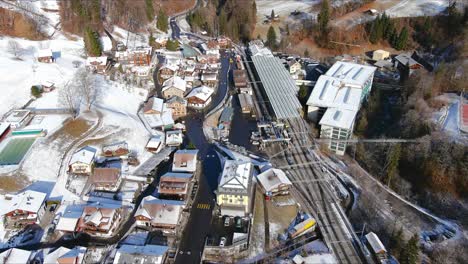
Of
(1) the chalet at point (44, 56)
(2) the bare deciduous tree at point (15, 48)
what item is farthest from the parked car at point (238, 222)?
(2) the bare deciduous tree at point (15, 48)

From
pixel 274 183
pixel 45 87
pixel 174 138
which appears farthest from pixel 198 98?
pixel 45 87

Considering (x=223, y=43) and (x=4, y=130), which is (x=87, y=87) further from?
(x=223, y=43)

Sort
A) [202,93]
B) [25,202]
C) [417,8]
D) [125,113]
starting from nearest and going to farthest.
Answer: [25,202], [125,113], [202,93], [417,8]

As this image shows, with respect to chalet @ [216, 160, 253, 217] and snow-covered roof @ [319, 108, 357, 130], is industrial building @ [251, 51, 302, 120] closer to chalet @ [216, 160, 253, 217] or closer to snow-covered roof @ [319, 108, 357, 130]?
snow-covered roof @ [319, 108, 357, 130]

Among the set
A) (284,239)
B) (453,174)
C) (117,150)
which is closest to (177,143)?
(117,150)

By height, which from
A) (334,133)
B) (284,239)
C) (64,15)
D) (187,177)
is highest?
(64,15)

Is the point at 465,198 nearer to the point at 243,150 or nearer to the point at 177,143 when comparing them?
the point at 243,150

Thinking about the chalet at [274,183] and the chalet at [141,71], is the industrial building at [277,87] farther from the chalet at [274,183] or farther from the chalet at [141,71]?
the chalet at [141,71]
